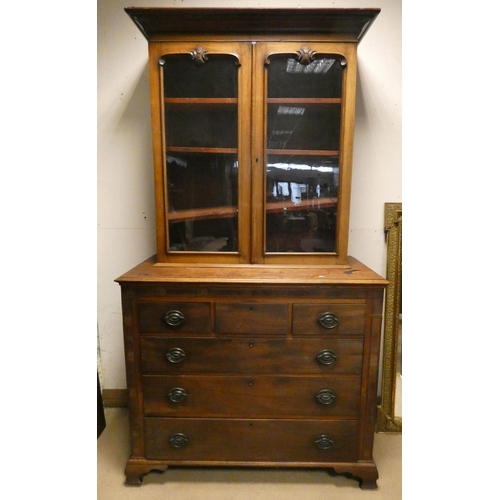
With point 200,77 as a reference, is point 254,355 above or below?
below

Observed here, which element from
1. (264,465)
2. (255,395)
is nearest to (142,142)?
(255,395)

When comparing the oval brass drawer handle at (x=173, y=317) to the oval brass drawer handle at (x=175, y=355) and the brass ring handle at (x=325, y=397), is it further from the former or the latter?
the brass ring handle at (x=325, y=397)

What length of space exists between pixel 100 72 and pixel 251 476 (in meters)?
1.97

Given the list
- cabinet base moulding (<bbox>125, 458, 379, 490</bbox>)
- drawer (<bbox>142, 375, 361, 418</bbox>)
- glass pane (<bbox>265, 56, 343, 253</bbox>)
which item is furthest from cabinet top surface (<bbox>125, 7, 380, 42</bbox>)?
cabinet base moulding (<bbox>125, 458, 379, 490</bbox>)

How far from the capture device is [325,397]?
1170 mm

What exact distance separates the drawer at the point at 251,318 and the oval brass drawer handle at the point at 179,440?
45 cm

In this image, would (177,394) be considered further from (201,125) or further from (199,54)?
(199,54)

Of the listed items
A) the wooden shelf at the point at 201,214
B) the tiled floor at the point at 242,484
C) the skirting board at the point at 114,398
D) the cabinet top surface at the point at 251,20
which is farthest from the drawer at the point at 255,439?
the cabinet top surface at the point at 251,20

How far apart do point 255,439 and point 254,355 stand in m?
0.34

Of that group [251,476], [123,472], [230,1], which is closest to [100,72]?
[230,1]

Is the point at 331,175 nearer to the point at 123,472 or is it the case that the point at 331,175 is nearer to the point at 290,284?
the point at 290,284

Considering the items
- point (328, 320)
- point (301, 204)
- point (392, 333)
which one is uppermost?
point (301, 204)

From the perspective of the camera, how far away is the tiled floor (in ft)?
3.93

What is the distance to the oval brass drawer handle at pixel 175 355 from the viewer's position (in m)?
1.16
